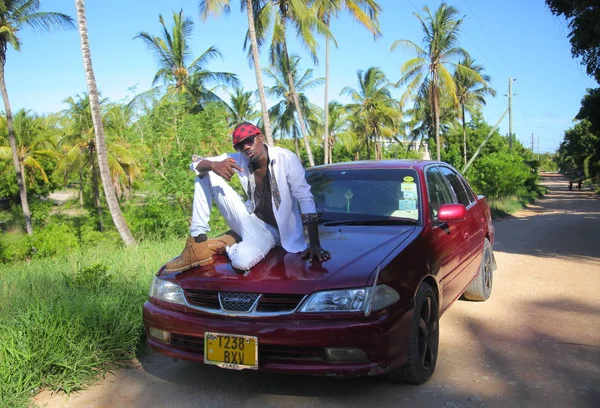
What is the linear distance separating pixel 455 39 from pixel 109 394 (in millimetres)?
31122

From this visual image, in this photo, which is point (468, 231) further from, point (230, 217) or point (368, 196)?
point (230, 217)

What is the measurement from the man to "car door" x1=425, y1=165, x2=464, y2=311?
106cm

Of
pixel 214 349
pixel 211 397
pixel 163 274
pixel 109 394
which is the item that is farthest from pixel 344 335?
pixel 109 394

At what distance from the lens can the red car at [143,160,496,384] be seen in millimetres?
3055

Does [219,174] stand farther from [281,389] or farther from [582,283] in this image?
[582,283]

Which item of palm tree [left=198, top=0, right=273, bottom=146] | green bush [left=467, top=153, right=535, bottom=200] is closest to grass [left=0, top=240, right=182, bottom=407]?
palm tree [left=198, top=0, right=273, bottom=146]

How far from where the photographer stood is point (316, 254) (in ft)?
11.3

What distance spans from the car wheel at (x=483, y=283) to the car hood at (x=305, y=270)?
2135mm

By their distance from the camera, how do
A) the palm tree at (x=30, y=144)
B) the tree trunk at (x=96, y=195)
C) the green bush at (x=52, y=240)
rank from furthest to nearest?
the palm tree at (x=30, y=144) < the tree trunk at (x=96, y=195) < the green bush at (x=52, y=240)

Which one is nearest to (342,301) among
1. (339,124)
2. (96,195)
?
(96,195)

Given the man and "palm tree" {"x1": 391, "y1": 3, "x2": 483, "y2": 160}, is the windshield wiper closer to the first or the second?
the man

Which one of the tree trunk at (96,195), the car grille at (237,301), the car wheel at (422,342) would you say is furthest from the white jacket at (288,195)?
the tree trunk at (96,195)

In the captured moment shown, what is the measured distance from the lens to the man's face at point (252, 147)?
3904 millimetres

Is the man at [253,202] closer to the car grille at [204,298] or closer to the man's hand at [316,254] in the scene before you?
the man's hand at [316,254]
